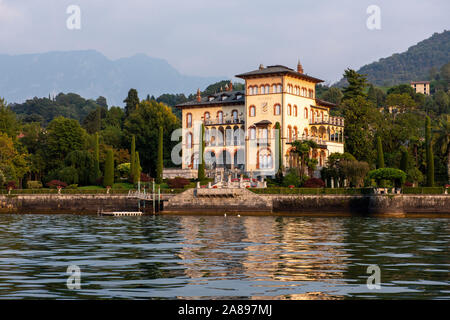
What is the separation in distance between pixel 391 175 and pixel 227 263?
1709 inches

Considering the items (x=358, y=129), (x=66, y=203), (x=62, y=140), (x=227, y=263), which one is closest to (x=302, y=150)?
(x=358, y=129)

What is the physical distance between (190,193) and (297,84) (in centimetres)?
2719

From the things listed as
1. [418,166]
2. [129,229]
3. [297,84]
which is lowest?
[129,229]

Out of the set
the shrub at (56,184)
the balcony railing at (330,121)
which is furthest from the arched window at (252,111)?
the shrub at (56,184)

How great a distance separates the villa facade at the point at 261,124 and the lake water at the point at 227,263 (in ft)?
134

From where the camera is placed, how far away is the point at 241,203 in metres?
68.6

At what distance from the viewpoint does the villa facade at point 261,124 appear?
3386 inches

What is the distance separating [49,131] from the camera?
97.9m

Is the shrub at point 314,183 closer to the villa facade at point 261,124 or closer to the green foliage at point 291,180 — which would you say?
the green foliage at point 291,180

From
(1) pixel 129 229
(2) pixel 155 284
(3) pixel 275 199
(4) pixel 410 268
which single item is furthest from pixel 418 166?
(2) pixel 155 284

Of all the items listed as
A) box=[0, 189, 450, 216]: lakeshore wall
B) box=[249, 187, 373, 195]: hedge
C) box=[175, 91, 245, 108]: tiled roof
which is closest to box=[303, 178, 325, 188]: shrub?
box=[249, 187, 373, 195]: hedge

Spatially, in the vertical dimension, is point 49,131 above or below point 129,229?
above

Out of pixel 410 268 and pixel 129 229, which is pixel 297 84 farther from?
pixel 410 268
